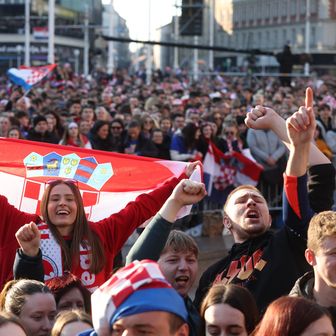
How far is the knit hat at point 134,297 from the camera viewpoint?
11.2ft

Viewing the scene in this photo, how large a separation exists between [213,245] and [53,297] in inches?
340

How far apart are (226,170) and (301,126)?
939cm

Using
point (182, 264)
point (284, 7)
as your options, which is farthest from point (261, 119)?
point (284, 7)

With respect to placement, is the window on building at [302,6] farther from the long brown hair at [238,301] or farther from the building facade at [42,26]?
the long brown hair at [238,301]

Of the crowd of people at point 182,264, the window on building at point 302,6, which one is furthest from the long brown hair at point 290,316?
the window on building at point 302,6

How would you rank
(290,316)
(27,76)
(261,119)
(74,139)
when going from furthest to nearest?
(27,76) → (74,139) → (261,119) → (290,316)

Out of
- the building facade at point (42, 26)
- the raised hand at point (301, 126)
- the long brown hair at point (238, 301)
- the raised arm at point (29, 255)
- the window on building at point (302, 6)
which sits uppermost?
the window on building at point (302, 6)

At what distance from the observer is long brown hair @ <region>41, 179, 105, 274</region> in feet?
20.1

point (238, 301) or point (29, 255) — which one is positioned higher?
point (29, 255)

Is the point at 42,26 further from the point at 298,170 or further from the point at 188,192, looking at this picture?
the point at 188,192

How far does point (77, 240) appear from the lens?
20.2 feet

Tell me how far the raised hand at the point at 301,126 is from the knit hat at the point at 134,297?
1737 mm

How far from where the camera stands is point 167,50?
406ft

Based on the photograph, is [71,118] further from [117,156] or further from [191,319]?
[191,319]
